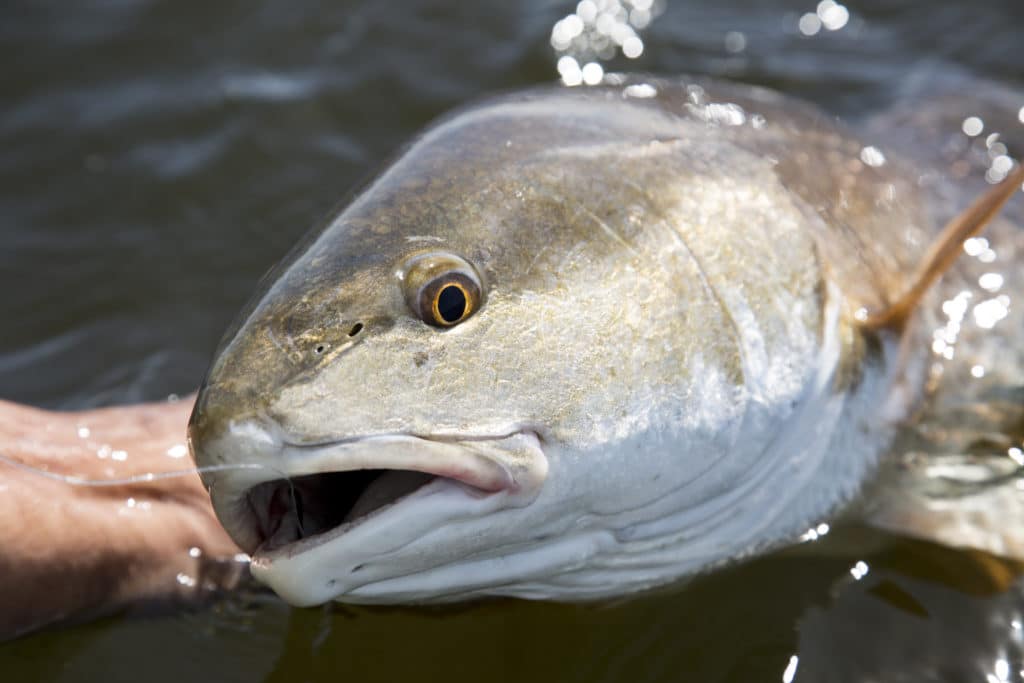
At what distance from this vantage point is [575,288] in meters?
2.11

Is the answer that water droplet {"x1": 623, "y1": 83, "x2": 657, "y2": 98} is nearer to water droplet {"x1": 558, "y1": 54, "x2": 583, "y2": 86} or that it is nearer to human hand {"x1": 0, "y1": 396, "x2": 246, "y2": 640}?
human hand {"x1": 0, "y1": 396, "x2": 246, "y2": 640}

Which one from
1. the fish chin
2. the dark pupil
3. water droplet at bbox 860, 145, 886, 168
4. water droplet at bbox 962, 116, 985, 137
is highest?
water droplet at bbox 962, 116, 985, 137

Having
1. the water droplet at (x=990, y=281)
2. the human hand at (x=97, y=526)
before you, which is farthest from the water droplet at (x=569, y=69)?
the human hand at (x=97, y=526)

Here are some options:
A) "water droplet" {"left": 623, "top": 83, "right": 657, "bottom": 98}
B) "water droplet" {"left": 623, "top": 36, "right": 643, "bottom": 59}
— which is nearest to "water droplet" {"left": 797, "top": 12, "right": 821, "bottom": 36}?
"water droplet" {"left": 623, "top": 36, "right": 643, "bottom": 59}

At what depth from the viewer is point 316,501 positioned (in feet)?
6.77

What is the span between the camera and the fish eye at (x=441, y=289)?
1.95 m

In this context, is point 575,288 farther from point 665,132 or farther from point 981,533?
point 981,533

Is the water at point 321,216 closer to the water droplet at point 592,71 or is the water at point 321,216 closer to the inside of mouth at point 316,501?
the water droplet at point 592,71

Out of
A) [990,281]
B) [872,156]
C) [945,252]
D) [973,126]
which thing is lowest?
[945,252]

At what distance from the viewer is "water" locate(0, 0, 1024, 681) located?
2561 millimetres

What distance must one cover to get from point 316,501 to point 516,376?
450mm

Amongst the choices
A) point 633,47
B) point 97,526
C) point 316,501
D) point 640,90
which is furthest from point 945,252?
point 633,47

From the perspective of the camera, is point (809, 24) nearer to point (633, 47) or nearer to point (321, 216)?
point (633, 47)

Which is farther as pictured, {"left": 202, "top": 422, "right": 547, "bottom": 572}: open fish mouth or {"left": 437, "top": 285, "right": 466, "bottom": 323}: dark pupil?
{"left": 437, "top": 285, "right": 466, "bottom": 323}: dark pupil
